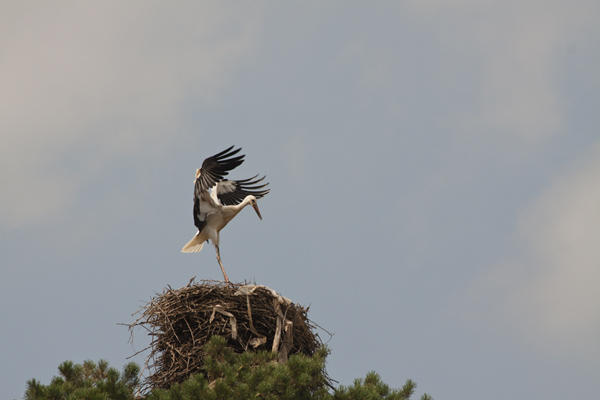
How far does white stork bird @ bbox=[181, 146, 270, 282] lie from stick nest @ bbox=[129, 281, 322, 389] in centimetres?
199

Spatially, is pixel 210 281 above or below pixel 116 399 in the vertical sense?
above

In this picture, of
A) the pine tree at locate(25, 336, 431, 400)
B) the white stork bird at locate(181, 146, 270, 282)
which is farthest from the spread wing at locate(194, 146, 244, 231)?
the pine tree at locate(25, 336, 431, 400)

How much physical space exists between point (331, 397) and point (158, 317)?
2.93 meters

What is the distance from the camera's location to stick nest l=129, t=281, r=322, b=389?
10727 mm

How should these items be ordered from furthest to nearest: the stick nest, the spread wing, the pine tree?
the spread wing, the stick nest, the pine tree

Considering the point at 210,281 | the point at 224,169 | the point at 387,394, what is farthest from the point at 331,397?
the point at 224,169

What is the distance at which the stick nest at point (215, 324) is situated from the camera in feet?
35.2

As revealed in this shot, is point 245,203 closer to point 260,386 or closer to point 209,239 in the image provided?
point 209,239

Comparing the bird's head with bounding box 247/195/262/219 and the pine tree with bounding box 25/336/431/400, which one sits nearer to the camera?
the pine tree with bounding box 25/336/431/400

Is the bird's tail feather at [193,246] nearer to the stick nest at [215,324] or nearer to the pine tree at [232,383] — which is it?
the stick nest at [215,324]

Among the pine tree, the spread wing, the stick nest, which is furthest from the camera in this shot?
the spread wing

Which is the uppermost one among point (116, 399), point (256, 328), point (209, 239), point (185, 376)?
point (209, 239)

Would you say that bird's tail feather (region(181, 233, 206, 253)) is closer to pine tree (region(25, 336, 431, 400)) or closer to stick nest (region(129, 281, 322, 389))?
stick nest (region(129, 281, 322, 389))

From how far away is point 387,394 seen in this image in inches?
379
